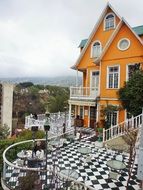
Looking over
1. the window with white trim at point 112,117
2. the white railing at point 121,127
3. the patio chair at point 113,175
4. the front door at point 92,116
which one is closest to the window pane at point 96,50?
the front door at point 92,116

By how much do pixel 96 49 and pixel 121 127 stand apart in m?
9.68

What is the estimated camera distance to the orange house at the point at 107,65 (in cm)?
1641

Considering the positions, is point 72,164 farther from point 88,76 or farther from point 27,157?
point 88,76

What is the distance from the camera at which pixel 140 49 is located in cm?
1579

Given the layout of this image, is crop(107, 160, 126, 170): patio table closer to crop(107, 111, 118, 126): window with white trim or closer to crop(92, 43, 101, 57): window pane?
crop(107, 111, 118, 126): window with white trim

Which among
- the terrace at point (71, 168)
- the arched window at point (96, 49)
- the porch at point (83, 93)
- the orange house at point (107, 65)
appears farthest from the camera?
the arched window at point (96, 49)

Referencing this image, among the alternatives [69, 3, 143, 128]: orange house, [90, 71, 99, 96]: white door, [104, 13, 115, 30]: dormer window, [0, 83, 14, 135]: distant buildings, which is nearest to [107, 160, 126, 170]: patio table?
[69, 3, 143, 128]: orange house

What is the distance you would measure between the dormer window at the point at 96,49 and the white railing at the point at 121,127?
847 cm

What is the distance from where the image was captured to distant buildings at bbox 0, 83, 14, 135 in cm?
2473

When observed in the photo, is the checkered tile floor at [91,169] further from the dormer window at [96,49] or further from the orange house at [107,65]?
the dormer window at [96,49]

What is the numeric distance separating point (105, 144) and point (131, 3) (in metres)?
10.0

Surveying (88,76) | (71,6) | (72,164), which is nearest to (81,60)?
(88,76)

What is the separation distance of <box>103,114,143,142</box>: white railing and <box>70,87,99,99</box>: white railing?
5516 mm

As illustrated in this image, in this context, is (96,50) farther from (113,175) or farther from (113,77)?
(113,175)
